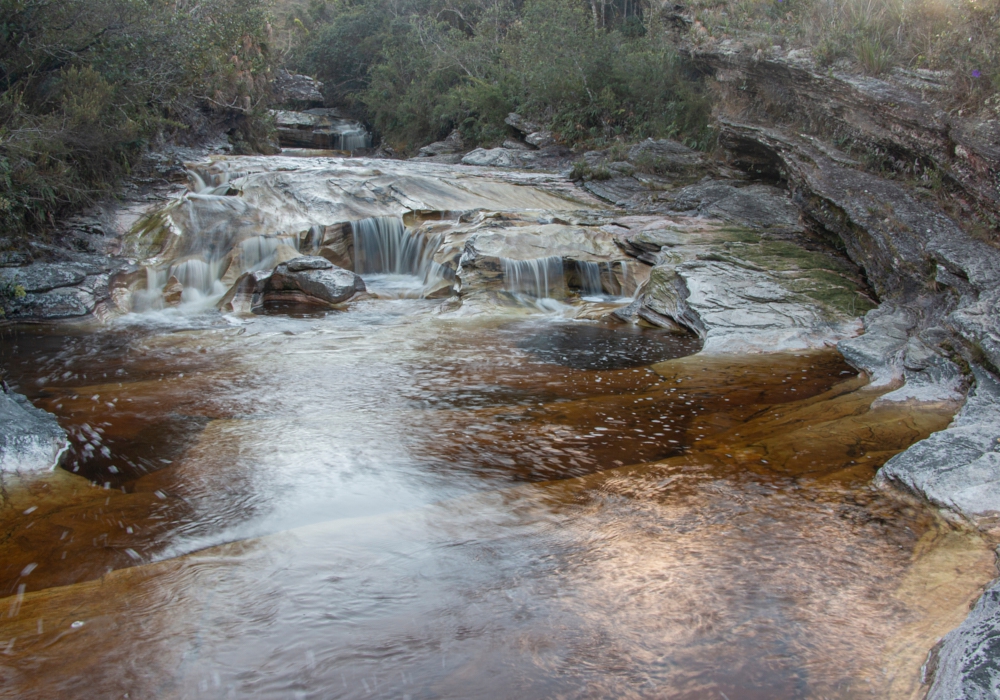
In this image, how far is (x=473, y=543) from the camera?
11.6 ft

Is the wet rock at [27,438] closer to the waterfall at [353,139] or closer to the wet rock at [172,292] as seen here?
the wet rock at [172,292]

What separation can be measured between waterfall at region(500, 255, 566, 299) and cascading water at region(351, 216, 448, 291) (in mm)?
1883

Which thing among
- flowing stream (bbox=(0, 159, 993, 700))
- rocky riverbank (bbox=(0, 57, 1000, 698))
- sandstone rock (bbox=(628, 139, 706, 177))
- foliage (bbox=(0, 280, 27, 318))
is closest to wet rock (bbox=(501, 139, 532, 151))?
sandstone rock (bbox=(628, 139, 706, 177))

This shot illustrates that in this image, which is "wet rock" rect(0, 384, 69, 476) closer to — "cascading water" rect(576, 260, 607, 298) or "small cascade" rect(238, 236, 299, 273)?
"small cascade" rect(238, 236, 299, 273)

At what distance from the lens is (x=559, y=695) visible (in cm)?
250

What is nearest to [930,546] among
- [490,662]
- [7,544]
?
[490,662]

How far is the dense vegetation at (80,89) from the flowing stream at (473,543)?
469 cm

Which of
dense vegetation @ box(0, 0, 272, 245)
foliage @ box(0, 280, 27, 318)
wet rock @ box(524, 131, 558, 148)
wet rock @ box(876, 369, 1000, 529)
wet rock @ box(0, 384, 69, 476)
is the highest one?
dense vegetation @ box(0, 0, 272, 245)

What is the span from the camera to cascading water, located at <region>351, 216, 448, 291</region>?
1195 centimetres

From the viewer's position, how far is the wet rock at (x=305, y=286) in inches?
399

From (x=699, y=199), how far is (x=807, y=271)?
416cm

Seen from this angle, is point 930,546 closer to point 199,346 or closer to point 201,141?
point 199,346

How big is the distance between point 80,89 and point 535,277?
304 inches

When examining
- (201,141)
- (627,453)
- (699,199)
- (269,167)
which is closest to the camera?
(627,453)
